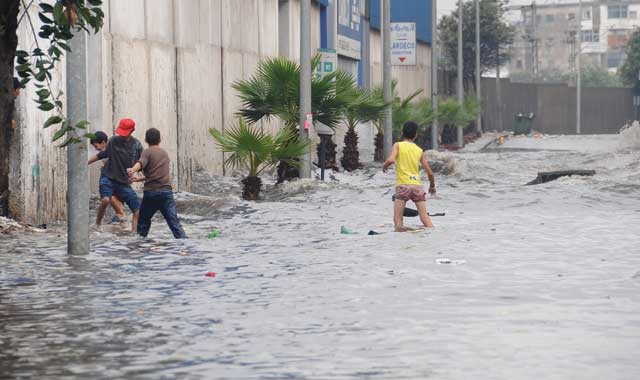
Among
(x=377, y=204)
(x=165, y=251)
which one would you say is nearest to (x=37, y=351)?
(x=165, y=251)

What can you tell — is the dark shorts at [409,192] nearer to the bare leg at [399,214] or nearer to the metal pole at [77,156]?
the bare leg at [399,214]

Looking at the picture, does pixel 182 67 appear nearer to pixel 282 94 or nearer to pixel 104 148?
pixel 282 94

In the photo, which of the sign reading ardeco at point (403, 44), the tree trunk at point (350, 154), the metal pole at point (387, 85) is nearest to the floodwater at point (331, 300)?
the tree trunk at point (350, 154)

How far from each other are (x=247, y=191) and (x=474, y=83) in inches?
2089

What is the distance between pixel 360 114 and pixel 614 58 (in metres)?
139

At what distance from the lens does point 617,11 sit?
167m

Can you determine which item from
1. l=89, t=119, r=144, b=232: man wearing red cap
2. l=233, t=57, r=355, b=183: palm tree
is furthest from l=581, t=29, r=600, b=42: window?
l=89, t=119, r=144, b=232: man wearing red cap

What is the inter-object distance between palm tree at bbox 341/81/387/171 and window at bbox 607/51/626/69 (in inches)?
5269

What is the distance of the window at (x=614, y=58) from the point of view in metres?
167

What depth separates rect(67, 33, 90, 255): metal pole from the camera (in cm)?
1484

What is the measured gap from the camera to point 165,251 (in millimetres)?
15711

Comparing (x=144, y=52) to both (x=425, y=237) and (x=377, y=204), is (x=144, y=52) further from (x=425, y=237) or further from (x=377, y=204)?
(x=425, y=237)

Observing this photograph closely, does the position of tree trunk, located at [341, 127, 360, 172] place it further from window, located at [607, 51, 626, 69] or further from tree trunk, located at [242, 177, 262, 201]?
window, located at [607, 51, 626, 69]

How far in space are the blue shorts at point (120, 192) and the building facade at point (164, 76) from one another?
3.03 feet
